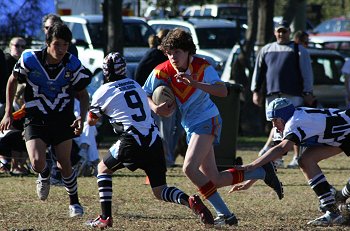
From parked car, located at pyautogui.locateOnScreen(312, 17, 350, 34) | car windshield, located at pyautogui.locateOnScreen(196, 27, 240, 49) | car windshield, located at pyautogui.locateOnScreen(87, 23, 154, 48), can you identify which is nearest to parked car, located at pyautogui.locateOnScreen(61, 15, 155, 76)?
car windshield, located at pyautogui.locateOnScreen(87, 23, 154, 48)

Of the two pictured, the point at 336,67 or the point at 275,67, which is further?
the point at 336,67

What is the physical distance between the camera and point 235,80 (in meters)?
20.1

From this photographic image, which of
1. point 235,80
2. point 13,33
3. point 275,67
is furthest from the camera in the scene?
point 235,80

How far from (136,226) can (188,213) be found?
1.06 metres

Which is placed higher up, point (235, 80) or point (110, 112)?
point (110, 112)

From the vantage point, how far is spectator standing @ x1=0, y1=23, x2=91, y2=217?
9.12m

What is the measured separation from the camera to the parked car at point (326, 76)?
66.7ft

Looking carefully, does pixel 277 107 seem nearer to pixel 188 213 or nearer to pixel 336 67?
pixel 188 213

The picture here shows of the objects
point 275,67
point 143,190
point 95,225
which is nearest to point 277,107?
point 95,225

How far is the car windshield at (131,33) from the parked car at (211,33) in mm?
1104

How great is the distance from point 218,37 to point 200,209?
1443 centimetres

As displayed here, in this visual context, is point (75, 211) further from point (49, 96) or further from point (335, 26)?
point (335, 26)

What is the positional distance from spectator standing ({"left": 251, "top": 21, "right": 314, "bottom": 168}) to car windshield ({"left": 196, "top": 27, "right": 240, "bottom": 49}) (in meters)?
7.47

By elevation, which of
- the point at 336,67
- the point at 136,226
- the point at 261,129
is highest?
the point at 136,226
